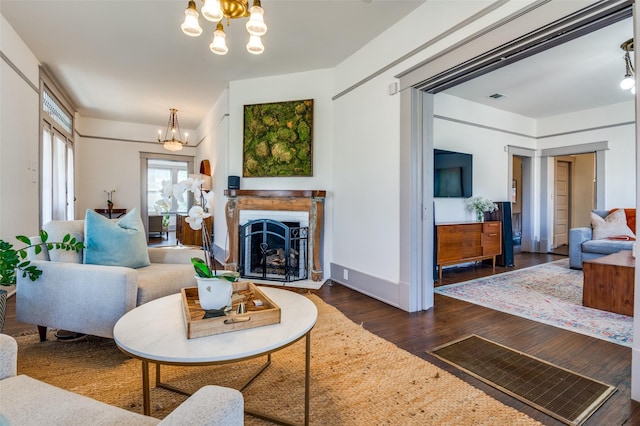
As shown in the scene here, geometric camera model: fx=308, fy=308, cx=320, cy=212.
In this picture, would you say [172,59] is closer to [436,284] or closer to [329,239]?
[329,239]

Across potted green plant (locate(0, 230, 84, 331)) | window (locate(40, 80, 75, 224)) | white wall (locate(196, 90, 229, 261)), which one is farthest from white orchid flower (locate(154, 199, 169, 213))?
window (locate(40, 80, 75, 224))

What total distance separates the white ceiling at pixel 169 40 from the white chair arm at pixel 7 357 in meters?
2.91

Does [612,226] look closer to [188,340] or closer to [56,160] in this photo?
[188,340]

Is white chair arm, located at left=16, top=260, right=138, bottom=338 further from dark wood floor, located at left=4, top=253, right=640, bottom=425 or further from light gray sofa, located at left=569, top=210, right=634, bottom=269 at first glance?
light gray sofa, located at left=569, top=210, right=634, bottom=269

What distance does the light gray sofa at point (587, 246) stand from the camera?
4.14m

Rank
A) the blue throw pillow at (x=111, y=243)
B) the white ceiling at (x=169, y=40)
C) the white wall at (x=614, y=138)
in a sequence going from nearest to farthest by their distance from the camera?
the blue throw pillow at (x=111, y=243), the white ceiling at (x=169, y=40), the white wall at (x=614, y=138)

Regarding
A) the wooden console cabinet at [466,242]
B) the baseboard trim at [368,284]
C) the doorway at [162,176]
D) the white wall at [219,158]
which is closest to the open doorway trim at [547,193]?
the wooden console cabinet at [466,242]

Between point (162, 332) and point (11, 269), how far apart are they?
4.85 ft

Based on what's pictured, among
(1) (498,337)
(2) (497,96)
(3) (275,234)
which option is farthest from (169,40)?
(2) (497,96)

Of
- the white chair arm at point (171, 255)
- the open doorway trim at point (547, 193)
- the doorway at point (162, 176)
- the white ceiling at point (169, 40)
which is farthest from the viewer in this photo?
the doorway at point (162, 176)

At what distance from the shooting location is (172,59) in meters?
3.94

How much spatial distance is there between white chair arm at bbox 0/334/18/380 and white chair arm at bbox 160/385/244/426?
71cm

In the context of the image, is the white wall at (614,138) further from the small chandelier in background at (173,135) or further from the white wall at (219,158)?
the small chandelier in background at (173,135)

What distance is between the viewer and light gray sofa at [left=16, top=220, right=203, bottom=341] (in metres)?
1.89
